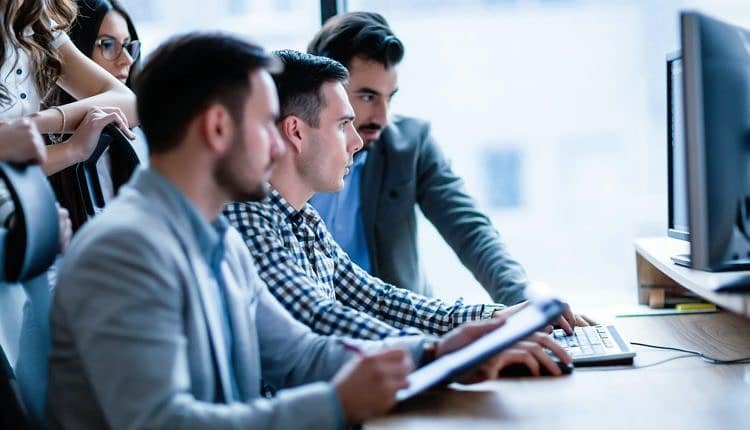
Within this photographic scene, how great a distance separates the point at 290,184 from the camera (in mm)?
1803

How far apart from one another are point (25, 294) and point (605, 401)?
850 mm

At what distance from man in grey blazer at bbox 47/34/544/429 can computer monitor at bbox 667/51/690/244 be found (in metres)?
0.79

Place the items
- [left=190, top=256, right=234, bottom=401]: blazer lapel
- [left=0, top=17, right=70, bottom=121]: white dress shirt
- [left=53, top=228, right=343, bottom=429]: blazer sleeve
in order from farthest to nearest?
[left=0, top=17, right=70, bottom=121]: white dress shirt → [left=190, top=256, right=234, bottom=401]: blazer lapel → [left=53, top=228, right=343, bottom=429]: blazer sleeve

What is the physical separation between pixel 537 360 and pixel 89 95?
1240mm

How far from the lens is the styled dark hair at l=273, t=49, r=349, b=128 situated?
188cm

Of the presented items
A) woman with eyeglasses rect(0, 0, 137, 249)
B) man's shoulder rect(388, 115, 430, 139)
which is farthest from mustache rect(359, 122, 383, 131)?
woman with eyeglasses rect(0, 0, 137, 249)

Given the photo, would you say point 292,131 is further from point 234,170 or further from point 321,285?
point 234,170

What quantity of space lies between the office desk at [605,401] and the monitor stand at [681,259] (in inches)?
9.9

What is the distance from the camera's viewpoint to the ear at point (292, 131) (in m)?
1.85

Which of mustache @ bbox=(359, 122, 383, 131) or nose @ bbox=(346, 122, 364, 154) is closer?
nose @ bbox=(346, 122, 364, 154)

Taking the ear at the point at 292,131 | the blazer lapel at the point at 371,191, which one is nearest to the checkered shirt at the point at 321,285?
the ear at the point at 292,131

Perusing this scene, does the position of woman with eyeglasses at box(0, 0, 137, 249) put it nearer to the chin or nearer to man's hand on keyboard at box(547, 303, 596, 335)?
the chin

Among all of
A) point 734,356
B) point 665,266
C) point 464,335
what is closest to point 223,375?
point 464,335

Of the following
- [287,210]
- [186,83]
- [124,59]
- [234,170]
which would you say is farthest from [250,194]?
A: [124,59]
